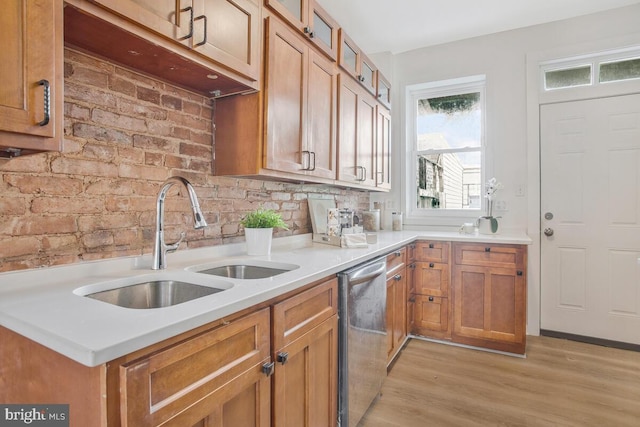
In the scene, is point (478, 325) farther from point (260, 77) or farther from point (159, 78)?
point (159, 78)

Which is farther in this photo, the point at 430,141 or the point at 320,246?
the point at 430,141

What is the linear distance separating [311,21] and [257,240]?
4.21 feet

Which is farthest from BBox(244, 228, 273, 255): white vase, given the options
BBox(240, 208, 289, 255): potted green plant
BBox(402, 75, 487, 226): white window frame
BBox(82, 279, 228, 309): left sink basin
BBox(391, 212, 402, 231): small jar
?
BBox(402, 75, 487, 226): white window frame

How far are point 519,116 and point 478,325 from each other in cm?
190

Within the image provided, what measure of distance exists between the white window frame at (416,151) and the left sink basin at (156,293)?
9.10 ft

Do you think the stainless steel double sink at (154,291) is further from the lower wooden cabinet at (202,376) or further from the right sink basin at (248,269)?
the lower wooden cabinet at (202,376)

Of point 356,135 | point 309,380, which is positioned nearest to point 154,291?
point 309,380

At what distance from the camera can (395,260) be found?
2445 mm

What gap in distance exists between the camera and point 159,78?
154 centimetres

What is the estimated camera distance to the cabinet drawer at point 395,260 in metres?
2.31

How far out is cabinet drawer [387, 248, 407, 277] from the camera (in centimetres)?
231

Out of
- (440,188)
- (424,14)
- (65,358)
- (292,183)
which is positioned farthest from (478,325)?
(65,358)

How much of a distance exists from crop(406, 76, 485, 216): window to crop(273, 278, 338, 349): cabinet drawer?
2.37 m

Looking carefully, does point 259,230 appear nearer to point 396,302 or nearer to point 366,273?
point 366,273
